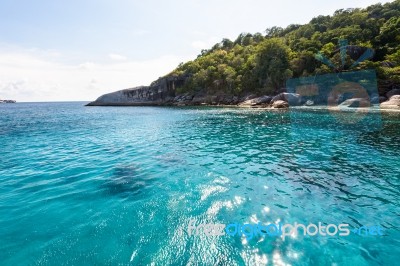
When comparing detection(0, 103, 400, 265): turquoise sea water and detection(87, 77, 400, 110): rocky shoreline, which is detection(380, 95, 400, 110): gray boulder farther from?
detection(0, 103, 400, 265): turquoise sea water

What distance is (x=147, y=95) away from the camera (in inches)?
4284

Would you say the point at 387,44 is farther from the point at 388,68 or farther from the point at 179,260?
the point at 179,260

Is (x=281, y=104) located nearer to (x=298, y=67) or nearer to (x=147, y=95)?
(x=298, y=67)

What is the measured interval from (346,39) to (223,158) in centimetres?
7628

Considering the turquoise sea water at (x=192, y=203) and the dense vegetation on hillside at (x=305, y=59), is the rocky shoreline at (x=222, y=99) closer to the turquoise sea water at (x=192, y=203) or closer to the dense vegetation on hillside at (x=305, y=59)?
the dense vegetation on hillside at (x=305, y=59)

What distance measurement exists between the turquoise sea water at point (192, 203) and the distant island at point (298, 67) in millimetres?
41648

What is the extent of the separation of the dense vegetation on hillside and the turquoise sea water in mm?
51112

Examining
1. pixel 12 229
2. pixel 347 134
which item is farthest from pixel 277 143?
pixel 12 229

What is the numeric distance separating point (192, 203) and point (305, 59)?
70035 mm

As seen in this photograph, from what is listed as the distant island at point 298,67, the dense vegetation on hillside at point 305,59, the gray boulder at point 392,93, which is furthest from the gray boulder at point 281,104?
the gray boulder at point 392,93

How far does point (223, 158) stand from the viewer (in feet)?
47.8

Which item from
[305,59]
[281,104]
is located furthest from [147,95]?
[281,104]

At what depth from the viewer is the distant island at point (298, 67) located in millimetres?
51159

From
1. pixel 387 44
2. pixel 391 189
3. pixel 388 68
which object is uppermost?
pixel 387 44
